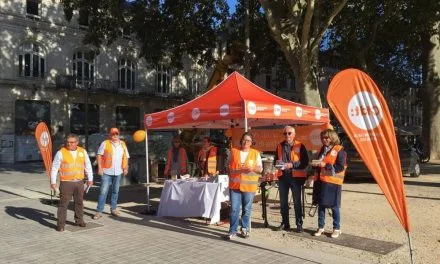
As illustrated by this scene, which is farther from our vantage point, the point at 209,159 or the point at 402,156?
the point at 402,156

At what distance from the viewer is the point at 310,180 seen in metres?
8.15

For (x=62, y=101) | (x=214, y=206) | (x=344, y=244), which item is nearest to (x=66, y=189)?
(x=214, y=206)

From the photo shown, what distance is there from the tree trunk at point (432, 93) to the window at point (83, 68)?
22.7m

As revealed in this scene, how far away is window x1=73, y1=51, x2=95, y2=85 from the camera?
36656mm

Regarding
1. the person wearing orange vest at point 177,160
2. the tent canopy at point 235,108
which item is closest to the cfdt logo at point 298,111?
the tent canopy at point 235,108

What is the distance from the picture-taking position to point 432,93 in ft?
86.1

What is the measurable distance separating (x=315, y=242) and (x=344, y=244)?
1.40ft

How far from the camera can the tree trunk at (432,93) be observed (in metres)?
26.2

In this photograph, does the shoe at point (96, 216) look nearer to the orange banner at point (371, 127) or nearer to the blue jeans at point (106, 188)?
the blue jeans at point (106, 188)

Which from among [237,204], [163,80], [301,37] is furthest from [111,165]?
[163,80]

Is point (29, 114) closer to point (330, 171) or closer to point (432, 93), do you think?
point (432, 93)

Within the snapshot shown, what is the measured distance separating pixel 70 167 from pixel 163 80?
35.4 metres

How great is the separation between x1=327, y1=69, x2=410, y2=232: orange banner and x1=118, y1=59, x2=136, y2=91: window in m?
34.8

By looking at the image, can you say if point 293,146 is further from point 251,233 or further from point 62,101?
point 62,101
